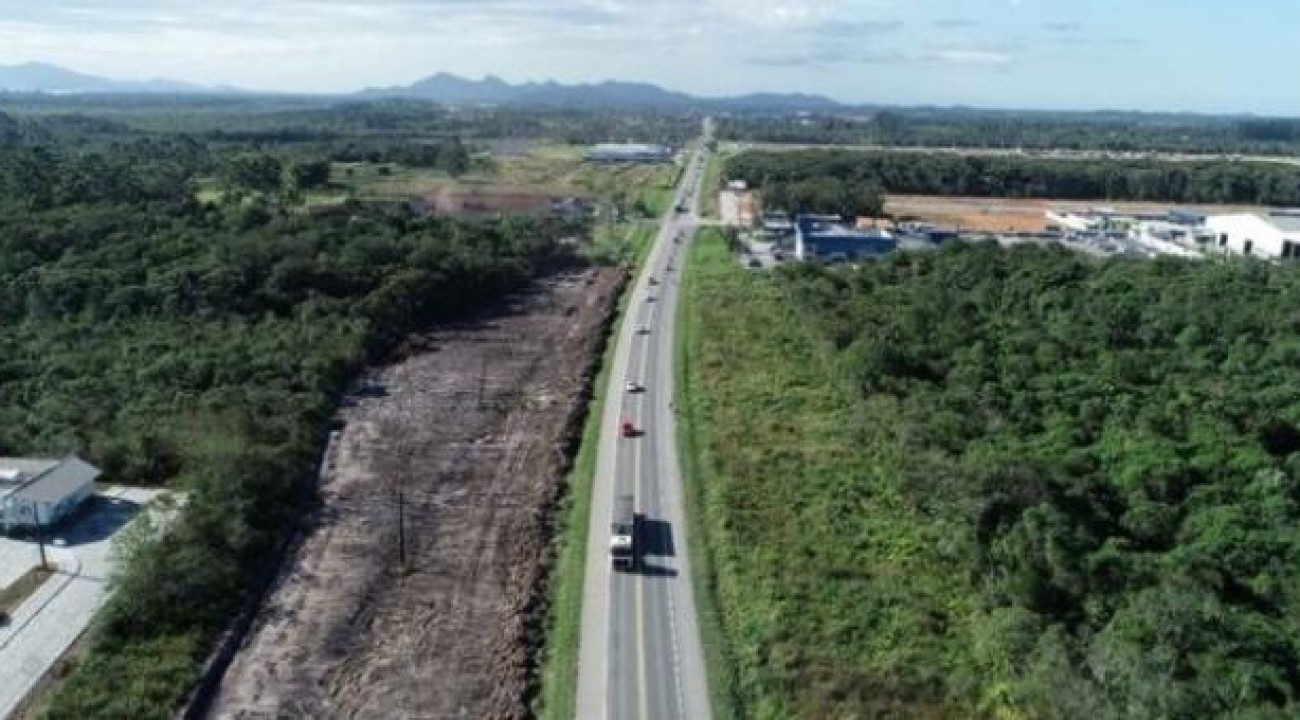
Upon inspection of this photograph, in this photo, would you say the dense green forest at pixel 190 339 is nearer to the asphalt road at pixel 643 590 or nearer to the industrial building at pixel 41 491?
the industrial building at pixel 41 491

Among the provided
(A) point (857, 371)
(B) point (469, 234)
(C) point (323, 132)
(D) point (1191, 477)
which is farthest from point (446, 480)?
(C) point (323, 132)

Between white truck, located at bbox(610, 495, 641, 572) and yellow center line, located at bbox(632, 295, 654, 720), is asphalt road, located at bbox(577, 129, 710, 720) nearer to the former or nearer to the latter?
yellow center line, located at bbox(632, 295, 654, 720)

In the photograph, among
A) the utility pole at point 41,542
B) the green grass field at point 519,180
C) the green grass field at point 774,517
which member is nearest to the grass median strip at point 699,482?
the green grass field at point 774,517

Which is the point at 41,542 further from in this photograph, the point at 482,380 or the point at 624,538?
the point at 482,380

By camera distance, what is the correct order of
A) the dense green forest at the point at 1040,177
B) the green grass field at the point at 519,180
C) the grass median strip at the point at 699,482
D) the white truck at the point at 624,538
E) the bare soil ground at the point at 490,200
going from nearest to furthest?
the grass median strip at the point at 699,482
the white truck at the point at 624,538
the bare soil ground at the point at 490,200
the green grass field at the point at 519,180
the dense green forest at the point at 1040,177

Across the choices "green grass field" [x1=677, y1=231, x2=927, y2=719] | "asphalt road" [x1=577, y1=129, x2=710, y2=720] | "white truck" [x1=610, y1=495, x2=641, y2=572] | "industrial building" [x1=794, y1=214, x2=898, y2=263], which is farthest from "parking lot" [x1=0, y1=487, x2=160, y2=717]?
"industrial building" [x1=794, y1=214, x2=898, y2=263]

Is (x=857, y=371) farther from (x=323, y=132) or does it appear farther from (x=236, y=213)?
(x=323, y=132)
